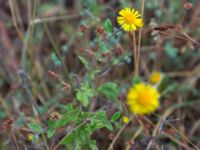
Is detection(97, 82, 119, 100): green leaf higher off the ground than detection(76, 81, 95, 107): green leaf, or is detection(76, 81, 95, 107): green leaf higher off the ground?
detection(76, 81, 95, 107): green leaf

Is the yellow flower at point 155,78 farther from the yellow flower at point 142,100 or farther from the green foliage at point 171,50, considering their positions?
the yellow flower at point 142,100

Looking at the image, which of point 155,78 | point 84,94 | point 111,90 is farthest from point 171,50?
point 84,94

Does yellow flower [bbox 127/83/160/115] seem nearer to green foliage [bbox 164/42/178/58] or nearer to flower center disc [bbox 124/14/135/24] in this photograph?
flower center disc [bbox 124/14/135/24]

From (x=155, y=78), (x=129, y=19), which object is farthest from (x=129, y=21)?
(x=155, y=78)

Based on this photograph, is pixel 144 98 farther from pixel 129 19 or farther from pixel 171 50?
pixel 171 50

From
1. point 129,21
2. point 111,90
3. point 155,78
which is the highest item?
point 129,21

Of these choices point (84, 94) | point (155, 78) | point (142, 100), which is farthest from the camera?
point (155, 78)

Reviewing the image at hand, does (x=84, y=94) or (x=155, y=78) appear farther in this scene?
(x=155, y=78)

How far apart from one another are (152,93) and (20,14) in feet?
4.64

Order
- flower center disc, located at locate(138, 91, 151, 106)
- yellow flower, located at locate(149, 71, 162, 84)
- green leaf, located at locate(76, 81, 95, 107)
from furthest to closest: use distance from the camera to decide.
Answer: yellow flower, located at locate(149, 71, 162, 84) → green leaf, located at locate(76, 81, 95, 107) → flower center disc, located at locate(138, 91, 151, 106)

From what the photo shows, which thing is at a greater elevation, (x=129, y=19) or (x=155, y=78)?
(x=129, y=19)

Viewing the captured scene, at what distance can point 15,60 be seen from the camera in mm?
2000

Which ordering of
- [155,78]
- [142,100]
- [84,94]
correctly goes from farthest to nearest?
[155,78], [84,94], [142,100]

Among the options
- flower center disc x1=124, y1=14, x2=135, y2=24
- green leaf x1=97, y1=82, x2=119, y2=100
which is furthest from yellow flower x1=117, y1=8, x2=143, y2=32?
green leaf x1=97, y1=82, x2=119, y2=100
